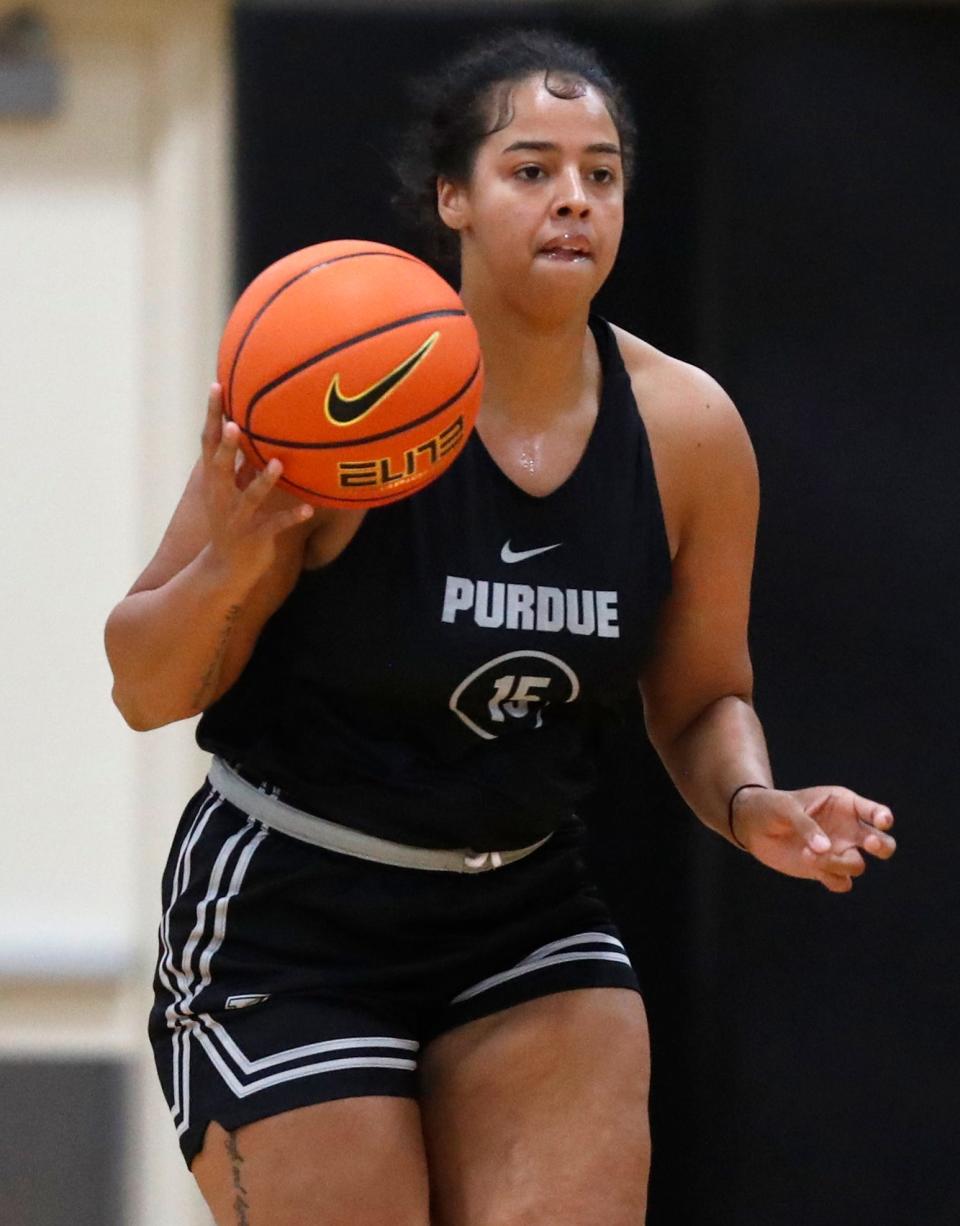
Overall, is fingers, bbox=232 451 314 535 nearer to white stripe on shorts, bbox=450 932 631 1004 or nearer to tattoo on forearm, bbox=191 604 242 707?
tattoo on forearm, bbox=191 604 242 707

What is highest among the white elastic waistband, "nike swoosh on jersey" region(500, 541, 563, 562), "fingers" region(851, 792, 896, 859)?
"nike swoosh on jersey" region(500, 541, 563, 562)

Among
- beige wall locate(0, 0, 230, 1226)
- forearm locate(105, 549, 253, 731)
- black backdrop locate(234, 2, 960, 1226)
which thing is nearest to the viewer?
forearm locate(105, 549, 253, 731)

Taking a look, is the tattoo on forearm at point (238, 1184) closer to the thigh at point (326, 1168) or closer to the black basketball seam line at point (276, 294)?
the thigh at point (326, 1168)

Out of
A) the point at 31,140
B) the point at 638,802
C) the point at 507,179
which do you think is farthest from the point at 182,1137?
the point at 31,140

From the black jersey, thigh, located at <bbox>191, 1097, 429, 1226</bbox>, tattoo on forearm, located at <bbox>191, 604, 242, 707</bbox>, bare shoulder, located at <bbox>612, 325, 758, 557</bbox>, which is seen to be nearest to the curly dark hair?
bare shoulder, located at <bbox>612, 325, 758, 557</bbox>

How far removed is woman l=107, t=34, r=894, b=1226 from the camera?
193cm

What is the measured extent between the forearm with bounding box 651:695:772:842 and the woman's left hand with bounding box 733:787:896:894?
0.11 meters

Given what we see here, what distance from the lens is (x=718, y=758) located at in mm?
2225

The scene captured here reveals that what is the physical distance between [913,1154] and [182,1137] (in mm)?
1782

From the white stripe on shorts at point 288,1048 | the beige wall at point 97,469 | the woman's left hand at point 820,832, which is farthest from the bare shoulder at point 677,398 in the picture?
the beige wall at point 97,469

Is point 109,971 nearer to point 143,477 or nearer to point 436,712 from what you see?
point 143,477

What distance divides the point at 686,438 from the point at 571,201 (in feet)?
1.08

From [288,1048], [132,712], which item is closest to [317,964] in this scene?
[288,1048]

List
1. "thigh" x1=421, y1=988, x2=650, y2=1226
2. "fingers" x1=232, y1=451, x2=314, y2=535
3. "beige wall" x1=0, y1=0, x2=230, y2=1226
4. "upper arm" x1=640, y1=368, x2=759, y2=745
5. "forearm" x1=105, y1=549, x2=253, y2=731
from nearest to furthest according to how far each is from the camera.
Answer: "fingers" x1=232, y1=451, x2=314, y2=535 < "forearm" x1=105, y1=549, x2=253, y2=731 < "thigh" x1=421, y1=988, x2=650, y2=1226 < "upper arm" x1=640, y1=368, x2=759, y2=745 < "beige wall" x1=0, y1=0, x2=230, y2=1226
